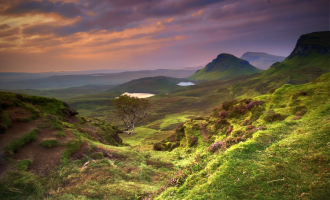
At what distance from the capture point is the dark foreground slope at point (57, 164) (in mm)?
12719

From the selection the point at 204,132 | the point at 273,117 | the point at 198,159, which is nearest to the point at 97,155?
the point at 198,159

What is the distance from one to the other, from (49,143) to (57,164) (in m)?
3.56

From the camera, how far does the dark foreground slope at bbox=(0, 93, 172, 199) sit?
12719 mm

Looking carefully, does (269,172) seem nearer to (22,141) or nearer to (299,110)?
(299,110)

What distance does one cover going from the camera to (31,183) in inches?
518

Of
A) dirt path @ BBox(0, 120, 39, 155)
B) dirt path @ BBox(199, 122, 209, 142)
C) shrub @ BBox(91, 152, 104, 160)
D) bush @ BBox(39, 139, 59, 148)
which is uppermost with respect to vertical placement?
dirt path @ BBox(0, 120, 39, 155)

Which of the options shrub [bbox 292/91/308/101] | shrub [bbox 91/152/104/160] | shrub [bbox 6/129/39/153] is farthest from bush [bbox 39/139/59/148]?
shrub [bbox 292/91/308/101]

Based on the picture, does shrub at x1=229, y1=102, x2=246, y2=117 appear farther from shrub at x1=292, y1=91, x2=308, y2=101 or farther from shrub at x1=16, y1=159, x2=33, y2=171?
shrub at x1=16, y1=159, x2=33, y2=171

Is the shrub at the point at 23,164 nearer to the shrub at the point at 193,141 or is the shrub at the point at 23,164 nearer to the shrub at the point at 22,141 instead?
the shrub at the point at 22,141

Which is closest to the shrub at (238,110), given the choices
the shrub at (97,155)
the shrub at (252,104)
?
the shrub at (252,104)

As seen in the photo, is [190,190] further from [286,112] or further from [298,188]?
[286,112]

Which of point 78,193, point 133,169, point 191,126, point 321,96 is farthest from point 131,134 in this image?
point 321,96

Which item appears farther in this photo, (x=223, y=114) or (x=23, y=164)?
(x=223, y=114)

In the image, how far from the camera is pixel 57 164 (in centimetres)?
1633
